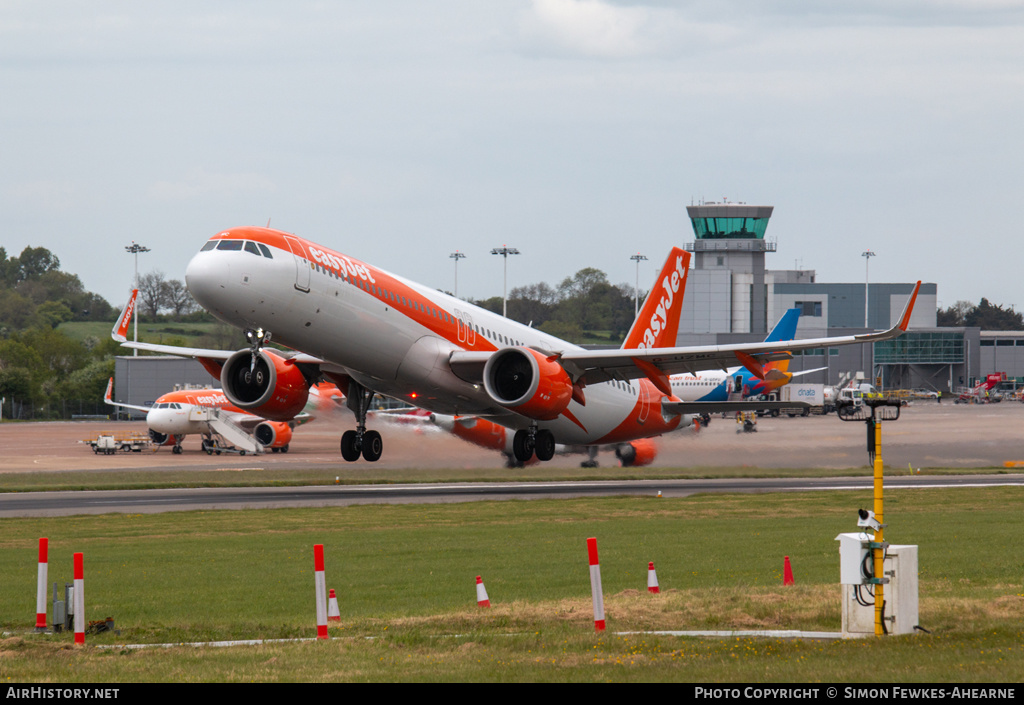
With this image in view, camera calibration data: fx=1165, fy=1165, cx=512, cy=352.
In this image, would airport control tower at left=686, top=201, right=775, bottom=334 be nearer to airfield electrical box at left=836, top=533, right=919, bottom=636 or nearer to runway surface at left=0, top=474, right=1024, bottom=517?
runway surface at left=0, top=474, right=1024, bottom=517

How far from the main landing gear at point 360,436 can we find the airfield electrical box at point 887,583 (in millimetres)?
26189

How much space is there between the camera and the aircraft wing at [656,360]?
1406 inches

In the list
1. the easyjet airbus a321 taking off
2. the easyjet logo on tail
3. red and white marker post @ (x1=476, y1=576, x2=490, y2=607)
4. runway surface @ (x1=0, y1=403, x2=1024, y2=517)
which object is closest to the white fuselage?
the easyjet airbus a321 taking off

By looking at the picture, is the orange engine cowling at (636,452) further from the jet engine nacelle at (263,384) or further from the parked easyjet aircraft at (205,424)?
the parked easyjet aircraft at (205,424)

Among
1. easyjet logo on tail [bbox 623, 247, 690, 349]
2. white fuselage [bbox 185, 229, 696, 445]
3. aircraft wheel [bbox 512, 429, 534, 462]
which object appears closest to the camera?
white fuselage [bbox 185, 229, 696, 445]

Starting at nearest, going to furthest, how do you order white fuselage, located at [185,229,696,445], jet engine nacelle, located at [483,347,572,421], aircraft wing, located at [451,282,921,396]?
white fuselage, located at [185,229,696,445], jet engine nacelle, located at [483,347,572,421], aircraft wing, located at [451,282,921,396]

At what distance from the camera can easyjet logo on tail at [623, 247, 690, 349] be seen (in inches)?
1905

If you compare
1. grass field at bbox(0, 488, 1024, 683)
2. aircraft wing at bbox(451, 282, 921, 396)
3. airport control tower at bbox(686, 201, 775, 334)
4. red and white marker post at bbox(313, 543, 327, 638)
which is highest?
airport control tower at bbox(686, 201, 775, 334)

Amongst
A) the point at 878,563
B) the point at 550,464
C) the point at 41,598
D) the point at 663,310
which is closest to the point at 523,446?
the point at 663,310

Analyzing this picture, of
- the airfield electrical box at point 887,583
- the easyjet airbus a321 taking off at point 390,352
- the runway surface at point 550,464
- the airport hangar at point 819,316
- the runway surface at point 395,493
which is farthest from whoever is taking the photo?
the airport hangar at point 819,316

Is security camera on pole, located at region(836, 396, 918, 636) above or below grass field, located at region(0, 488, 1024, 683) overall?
above

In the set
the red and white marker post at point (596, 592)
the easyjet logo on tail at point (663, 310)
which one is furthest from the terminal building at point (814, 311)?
the red and white marker post at point (596, 592)

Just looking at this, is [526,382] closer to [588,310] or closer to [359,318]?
[359,318]

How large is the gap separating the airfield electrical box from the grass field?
382 millimetres
